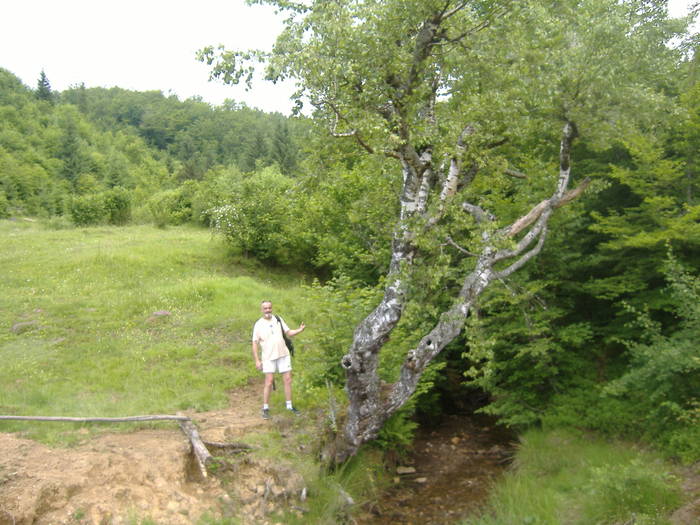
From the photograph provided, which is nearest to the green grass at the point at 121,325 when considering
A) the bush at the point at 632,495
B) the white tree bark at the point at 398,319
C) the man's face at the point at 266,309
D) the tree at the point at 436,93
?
the man's face at the point at 266,309

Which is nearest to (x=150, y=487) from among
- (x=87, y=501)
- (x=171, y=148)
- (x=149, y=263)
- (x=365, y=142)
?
(x=87, y=501)

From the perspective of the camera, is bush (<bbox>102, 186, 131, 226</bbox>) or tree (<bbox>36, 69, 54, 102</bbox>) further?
tree (<bbox>36, 69, 54, 102</bbox>)

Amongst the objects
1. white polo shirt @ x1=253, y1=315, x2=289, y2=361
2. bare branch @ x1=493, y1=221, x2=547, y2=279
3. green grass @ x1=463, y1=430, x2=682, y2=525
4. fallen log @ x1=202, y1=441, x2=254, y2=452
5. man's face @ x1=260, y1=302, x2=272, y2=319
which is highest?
bare branch @ x1=493, y1=221, x2=547, y2=279

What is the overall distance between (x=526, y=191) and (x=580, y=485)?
5.35 metres

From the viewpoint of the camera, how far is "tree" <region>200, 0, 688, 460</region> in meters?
7.87

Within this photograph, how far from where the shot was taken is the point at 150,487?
22.6 ft

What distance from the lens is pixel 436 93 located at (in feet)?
30.6

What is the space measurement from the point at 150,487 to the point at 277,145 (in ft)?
214

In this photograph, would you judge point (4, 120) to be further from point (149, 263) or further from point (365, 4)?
point (365, 4)

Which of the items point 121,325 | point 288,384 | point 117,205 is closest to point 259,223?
point 121,325

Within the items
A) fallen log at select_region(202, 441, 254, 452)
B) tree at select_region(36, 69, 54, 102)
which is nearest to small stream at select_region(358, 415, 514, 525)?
fallen log at select_region(202, 441, 254, 452)

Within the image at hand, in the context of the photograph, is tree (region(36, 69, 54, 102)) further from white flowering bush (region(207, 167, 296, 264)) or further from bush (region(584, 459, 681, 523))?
bush (region(584, 459, 681, 523))

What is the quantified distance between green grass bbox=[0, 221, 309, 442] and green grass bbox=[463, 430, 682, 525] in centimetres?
553

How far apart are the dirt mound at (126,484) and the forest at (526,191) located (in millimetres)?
1990
